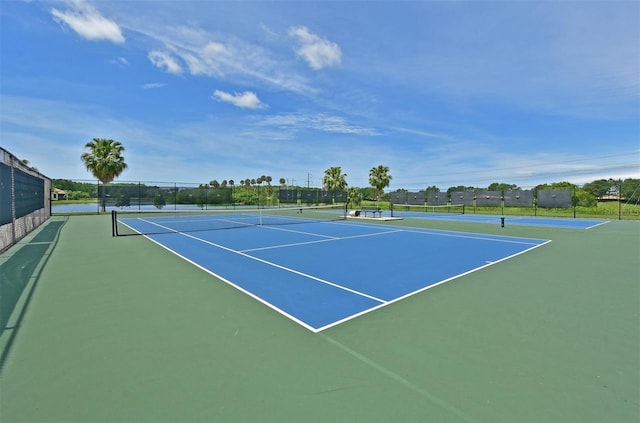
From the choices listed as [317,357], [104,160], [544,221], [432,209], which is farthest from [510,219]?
[104,160]

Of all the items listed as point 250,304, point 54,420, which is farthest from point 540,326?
point 54,420

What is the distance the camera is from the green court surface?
7.61ft

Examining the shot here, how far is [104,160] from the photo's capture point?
89.4 ft

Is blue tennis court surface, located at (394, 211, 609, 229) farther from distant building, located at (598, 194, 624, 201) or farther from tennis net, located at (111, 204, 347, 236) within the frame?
tennis net, located at (111, 204, 347, 236)

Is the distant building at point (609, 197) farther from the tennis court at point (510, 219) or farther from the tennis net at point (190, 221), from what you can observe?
the tennis net at point (190, 221)

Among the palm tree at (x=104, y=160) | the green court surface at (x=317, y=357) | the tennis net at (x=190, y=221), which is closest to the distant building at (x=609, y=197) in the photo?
the tennis net at (x=190, y=221)

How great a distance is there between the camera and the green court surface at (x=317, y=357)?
2.32 metres

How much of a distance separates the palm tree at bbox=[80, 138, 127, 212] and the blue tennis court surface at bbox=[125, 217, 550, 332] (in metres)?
20.2

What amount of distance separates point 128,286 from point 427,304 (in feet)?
16.7

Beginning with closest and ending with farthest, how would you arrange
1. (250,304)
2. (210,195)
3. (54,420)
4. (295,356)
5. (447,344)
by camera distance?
(54,420)
(295,356)
(447,344)
(250,304)
(210,195)

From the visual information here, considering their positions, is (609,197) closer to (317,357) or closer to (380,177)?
(380,177)

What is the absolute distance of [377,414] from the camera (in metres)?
2.25

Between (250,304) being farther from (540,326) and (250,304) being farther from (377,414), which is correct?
(540,326)

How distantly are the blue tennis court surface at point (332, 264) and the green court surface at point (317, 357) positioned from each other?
394mm
